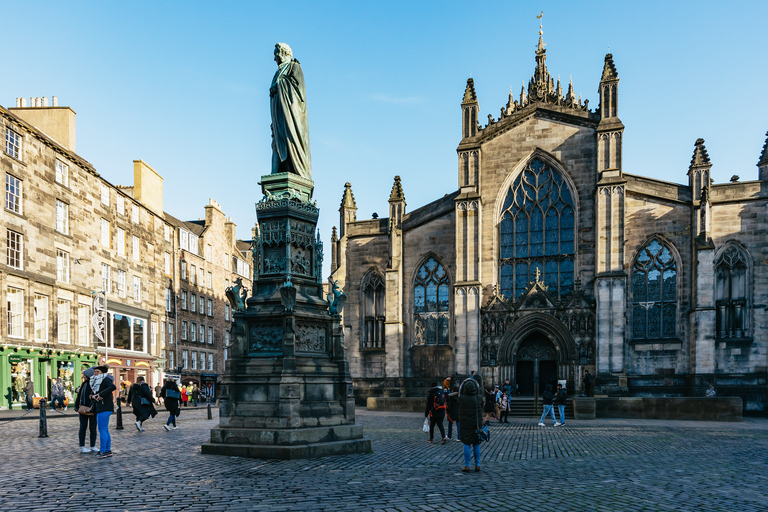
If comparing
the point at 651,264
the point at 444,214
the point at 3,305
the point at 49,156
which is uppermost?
the point at 49,156

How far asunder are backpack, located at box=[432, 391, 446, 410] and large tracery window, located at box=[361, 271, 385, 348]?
20.2 m

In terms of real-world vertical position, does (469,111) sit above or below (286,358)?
above

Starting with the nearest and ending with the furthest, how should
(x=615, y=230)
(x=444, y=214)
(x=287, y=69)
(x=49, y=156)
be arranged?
(x=287, y=69) < (x=615, y=230) < (x=49, y=156) < (x=444, y=214)

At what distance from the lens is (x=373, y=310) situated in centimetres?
3672

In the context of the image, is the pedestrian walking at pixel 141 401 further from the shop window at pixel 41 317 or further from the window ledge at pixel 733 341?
the window ledge at pixel 733 341

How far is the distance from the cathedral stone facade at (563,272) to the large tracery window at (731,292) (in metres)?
0.06

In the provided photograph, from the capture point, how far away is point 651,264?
103 ft

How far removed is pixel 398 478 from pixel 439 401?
638cm

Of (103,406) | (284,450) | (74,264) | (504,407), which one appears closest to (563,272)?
(504,407)

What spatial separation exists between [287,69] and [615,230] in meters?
22.2

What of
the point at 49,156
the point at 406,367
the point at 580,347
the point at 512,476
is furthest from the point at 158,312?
the point at 512,476

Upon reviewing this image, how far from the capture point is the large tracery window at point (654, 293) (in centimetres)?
3089

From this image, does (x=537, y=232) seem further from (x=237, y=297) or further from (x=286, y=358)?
(x=286, y=358)

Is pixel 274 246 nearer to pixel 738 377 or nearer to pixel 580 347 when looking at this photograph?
pixel 580 347
